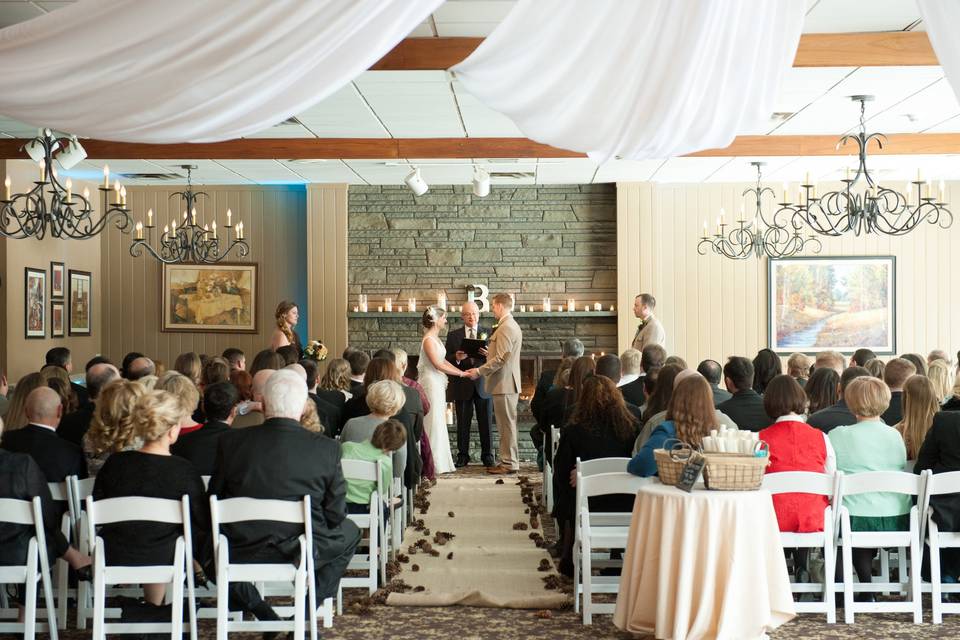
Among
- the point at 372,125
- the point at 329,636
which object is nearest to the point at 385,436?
the point at 329,636

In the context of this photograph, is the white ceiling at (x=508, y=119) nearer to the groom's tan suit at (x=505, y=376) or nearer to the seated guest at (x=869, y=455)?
the seated guest at (x=869, y=455)

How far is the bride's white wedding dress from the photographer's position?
30.9ft

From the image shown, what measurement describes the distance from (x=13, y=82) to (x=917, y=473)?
4.38 m

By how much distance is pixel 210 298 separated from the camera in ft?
A: 42.8

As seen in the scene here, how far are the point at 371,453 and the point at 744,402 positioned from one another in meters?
2.12

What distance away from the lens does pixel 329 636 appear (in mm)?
4668

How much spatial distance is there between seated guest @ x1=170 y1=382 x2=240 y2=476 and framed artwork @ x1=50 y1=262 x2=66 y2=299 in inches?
292

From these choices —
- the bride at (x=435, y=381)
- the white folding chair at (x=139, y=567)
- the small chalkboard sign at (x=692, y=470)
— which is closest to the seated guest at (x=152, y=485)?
the white folding chair at (x=139, y=567)

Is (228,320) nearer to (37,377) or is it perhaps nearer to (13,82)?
(37,377)

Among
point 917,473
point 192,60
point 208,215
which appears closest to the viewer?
point 192,60

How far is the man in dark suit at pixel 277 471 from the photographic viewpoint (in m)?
4.16

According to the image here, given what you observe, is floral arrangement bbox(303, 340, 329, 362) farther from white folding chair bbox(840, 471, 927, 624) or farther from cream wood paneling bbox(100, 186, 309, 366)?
white folding chair bbox(840, 471, 927, 624)

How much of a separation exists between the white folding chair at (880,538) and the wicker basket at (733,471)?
760 mm

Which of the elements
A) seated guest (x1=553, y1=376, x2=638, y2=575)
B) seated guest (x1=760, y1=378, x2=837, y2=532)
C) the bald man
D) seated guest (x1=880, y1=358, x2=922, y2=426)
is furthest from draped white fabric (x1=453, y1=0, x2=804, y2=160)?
seated guest (x1=880, y1=358, x2=922, y2=426)
